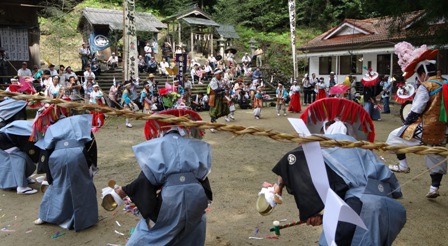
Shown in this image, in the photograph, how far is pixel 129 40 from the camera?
15.2m

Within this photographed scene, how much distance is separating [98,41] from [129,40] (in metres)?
8.04

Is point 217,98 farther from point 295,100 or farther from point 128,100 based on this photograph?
point 295,100

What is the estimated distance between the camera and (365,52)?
22250mm

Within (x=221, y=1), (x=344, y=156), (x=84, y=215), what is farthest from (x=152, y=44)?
(x=344, y=156)

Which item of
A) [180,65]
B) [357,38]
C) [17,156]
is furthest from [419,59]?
[357,38]

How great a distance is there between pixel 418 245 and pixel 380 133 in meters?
7.58

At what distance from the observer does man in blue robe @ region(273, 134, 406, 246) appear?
89.5 inches

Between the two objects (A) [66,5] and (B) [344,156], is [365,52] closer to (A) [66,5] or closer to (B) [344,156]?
(A) [66,5]

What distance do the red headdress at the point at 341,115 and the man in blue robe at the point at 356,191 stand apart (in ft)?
1.37

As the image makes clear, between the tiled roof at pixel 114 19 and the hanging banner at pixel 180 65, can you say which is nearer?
the hanging banner at pixel 180 65

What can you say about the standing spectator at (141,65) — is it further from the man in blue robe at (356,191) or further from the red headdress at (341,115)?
the man in blue robe at (356,191)

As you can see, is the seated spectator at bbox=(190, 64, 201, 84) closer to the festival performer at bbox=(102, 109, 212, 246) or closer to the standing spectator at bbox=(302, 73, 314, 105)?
the standing spectator at bbox=(302, 73, 314, 105)

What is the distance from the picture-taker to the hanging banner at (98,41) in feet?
72.4

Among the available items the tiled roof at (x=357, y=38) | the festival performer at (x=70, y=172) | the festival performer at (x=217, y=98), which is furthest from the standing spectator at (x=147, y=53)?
the festival performer at (x=70, y=172)
